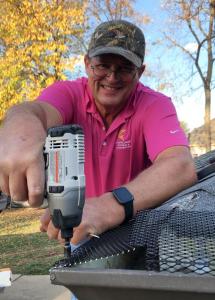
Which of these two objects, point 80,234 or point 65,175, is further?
point 80,234

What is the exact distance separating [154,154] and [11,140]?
75 centimetres

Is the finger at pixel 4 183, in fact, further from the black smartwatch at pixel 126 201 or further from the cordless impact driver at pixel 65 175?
the black smartwatch at pixel 126 201

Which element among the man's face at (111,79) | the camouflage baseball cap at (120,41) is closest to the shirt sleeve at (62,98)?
the man's face at (111,79)

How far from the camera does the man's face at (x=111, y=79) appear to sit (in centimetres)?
211

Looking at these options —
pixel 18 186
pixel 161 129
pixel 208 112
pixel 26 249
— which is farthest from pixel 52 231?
pixel 208 112

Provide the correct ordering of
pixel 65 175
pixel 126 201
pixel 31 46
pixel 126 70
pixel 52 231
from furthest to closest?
pixel 31 46 → pixel 126 70 → pixel 126 201 → pixel 52 231 → pixel 65 175

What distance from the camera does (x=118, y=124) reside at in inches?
88.0

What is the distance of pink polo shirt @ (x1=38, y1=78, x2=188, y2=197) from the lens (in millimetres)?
2174

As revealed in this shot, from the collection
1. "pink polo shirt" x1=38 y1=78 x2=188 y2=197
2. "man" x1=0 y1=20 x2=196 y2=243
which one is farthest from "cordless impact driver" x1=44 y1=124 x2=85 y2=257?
"pink polo shirt" x1=38 y1=78 x2=188 y2=197

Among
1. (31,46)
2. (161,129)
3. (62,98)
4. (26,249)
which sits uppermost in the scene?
(31,46)

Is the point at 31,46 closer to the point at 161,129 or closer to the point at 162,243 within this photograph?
the point at 161,129

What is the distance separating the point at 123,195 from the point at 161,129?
52cm

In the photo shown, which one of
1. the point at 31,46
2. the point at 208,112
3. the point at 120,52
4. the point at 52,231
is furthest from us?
the point at 208,112

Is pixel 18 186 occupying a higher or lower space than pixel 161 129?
lower
